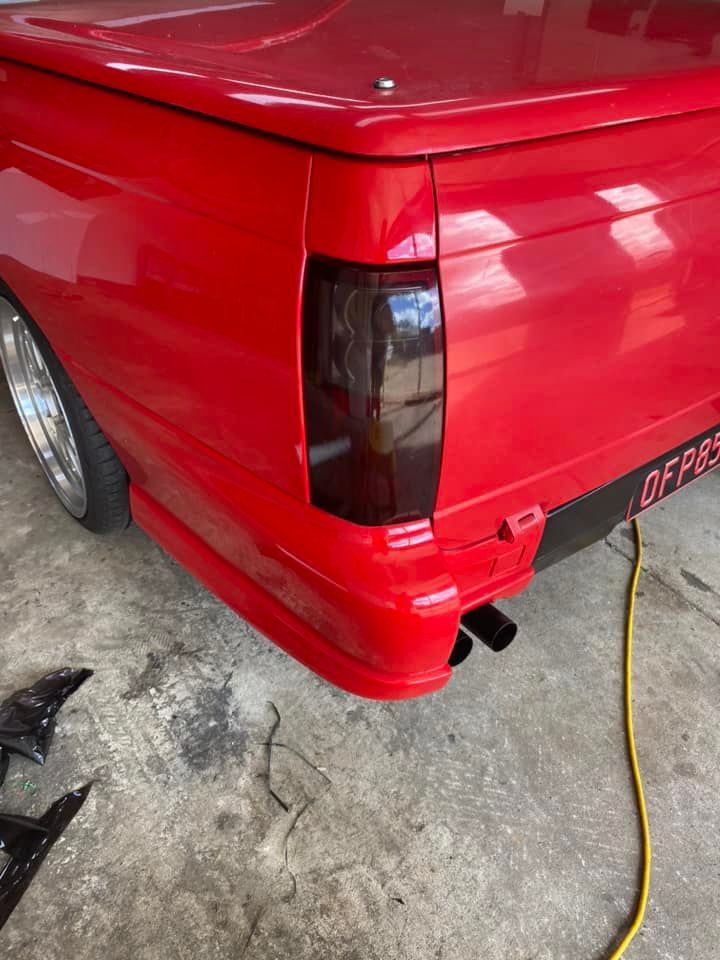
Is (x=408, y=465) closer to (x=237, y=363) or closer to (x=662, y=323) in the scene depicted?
(x=237, y=363)

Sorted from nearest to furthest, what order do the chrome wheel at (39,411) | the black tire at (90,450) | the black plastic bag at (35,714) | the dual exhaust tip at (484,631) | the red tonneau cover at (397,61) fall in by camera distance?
the red tonneau cover at (397,61), the dual exhaust tip at (484,631), the black plastic bag at (35,714), the black tire at (90,450), the chrome wheel at (39,411)

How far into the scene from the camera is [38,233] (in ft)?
5.16

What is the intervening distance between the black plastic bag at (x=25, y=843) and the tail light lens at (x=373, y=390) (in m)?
0.98

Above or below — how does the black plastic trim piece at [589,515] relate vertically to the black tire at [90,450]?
above

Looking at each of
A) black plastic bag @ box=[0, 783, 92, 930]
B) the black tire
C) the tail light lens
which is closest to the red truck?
the tail light lens

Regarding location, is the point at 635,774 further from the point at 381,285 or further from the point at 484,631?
the point at 381,285

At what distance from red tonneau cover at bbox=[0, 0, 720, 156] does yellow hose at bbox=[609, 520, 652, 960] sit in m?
1.35

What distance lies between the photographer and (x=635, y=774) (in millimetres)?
1675

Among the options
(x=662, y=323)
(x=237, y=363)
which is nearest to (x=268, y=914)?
(x=237, y=363)

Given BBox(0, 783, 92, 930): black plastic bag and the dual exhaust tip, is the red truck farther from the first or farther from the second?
BBox(0, 783, 92, 930): black plastic bag

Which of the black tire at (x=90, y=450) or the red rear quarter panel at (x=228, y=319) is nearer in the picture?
the red rear quarter panel at (x=228, y=319)

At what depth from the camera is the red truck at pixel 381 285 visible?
1004 mm

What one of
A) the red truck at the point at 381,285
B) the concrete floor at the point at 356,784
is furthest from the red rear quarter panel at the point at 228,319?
the concrete floor at the point at 356,784

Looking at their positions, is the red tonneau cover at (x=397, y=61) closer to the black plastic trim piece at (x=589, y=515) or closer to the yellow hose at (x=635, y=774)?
the black plastic trim piece at (x=589, y=515)
